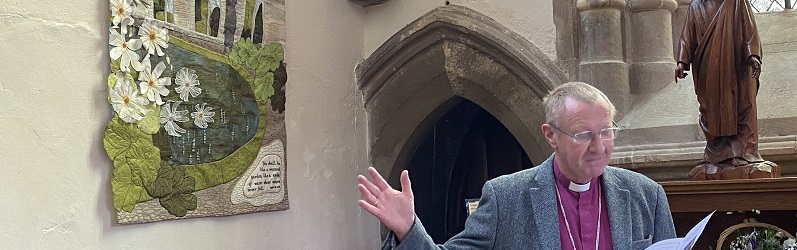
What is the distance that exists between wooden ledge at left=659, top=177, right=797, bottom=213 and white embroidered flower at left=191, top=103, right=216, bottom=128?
5.37 feet

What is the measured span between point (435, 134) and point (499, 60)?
1114 mm

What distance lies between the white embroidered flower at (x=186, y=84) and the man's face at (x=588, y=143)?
1.58m

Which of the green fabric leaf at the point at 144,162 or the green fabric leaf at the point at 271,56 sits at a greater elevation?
the green fabric leaf at the point at 271,56

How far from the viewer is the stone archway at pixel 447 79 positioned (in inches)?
157

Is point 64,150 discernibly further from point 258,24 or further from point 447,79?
point 447,79

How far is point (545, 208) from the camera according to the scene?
2.01m

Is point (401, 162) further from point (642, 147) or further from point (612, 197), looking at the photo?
point (612, 197)

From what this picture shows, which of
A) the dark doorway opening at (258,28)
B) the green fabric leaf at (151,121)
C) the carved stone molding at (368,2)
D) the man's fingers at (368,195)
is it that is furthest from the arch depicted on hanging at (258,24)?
the man's fingers at (368,195)

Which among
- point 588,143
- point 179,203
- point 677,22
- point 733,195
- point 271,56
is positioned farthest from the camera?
point 677,22

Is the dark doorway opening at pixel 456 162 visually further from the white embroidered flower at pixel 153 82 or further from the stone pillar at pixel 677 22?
the white embroidered flower at pixel 153 82

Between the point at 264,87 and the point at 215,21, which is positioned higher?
the point at 215,21

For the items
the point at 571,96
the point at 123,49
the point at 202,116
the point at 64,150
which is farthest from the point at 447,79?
the point at 571,96

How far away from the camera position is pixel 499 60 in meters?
4.07

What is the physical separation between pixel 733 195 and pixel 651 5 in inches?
50.8
